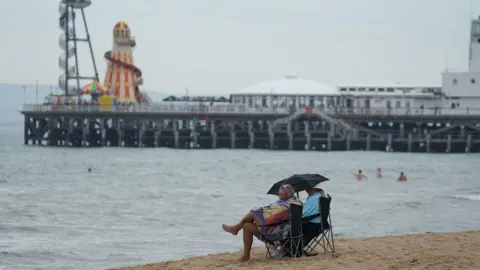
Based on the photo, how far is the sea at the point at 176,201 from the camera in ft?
92.8

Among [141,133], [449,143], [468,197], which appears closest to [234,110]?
[141,133]

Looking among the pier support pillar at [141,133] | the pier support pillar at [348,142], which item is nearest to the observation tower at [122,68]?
the pier support pillar at [141,133]

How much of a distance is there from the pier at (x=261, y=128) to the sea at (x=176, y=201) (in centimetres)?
1001

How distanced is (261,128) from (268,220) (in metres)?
82.0

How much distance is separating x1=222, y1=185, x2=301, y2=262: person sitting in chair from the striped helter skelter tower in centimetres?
9428

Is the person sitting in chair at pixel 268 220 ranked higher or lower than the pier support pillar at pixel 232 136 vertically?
lower

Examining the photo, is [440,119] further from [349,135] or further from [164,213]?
[164,213]

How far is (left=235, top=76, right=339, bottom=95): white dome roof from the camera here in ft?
380

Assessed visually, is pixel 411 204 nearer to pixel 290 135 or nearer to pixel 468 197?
pixel 468 197

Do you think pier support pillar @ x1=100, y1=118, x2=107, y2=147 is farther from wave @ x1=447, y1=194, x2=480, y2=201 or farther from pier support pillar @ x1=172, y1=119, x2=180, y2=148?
wave @ x1=447, y1=194, x2=480, y2=201

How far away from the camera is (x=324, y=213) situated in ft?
68.5

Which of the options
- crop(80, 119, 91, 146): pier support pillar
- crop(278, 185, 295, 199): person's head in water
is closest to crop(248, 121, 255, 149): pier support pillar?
crop(80, 119, 91, 146): pier support pillar

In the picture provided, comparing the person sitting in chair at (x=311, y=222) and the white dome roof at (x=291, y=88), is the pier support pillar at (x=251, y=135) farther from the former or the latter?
the person sitting in chair at (x=311, y=222)

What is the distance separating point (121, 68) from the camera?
114 meters
